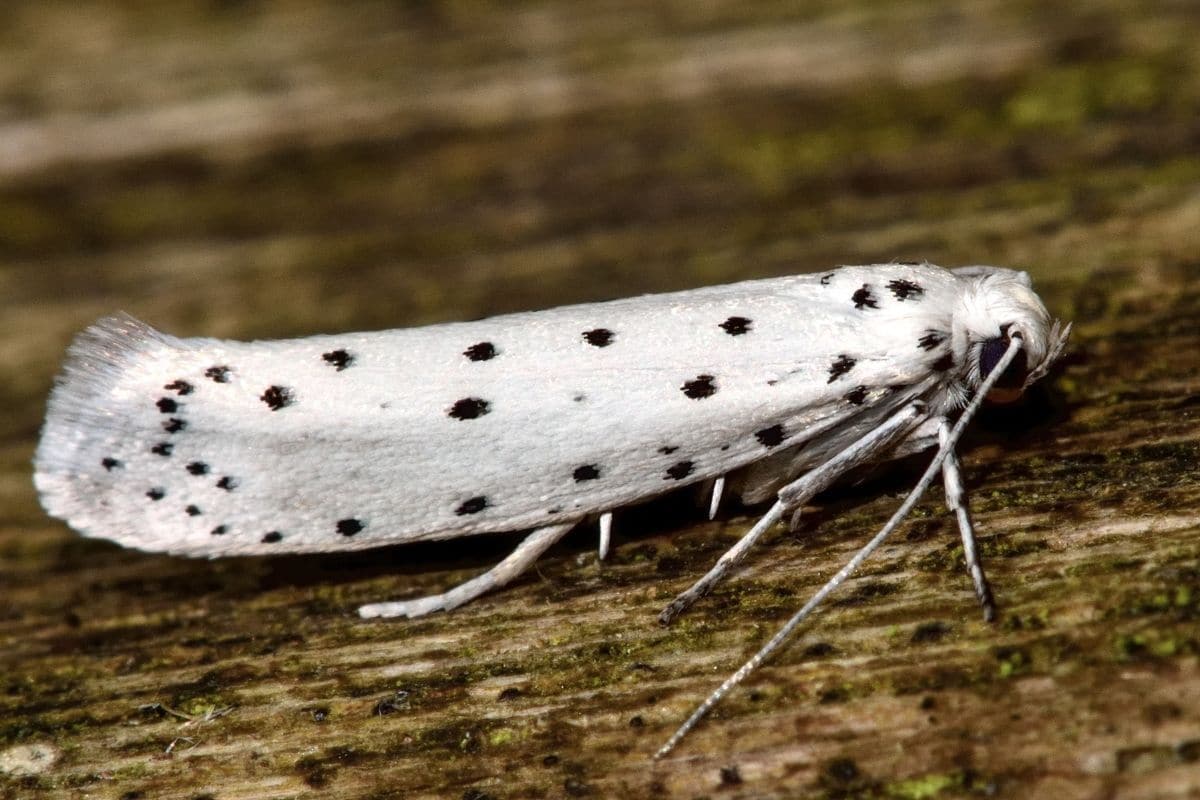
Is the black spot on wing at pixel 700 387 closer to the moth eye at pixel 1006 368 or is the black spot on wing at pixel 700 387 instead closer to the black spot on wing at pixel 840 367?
the black spot on wing at pixel 840 367

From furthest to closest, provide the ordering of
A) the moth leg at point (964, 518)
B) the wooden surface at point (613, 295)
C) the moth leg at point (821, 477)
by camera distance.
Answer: the moth leg at point (821, 477)
the moth leg at point (964, 518)
the wooden surface at point (613, 295)

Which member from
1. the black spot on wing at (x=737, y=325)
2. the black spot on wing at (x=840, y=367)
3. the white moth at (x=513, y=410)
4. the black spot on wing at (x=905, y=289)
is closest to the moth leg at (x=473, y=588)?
the white moth at (x=513, y=410)

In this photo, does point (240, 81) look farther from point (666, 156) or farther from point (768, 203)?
point (768, 203)

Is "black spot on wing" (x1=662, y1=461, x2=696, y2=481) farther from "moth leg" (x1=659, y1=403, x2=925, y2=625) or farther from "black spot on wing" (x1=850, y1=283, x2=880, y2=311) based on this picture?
"black spot on wing" (x1=850, y1=283, x2=880, y2=311)

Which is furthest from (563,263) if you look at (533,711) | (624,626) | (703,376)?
(533,711)

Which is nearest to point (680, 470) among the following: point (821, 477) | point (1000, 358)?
point (821, 477)
